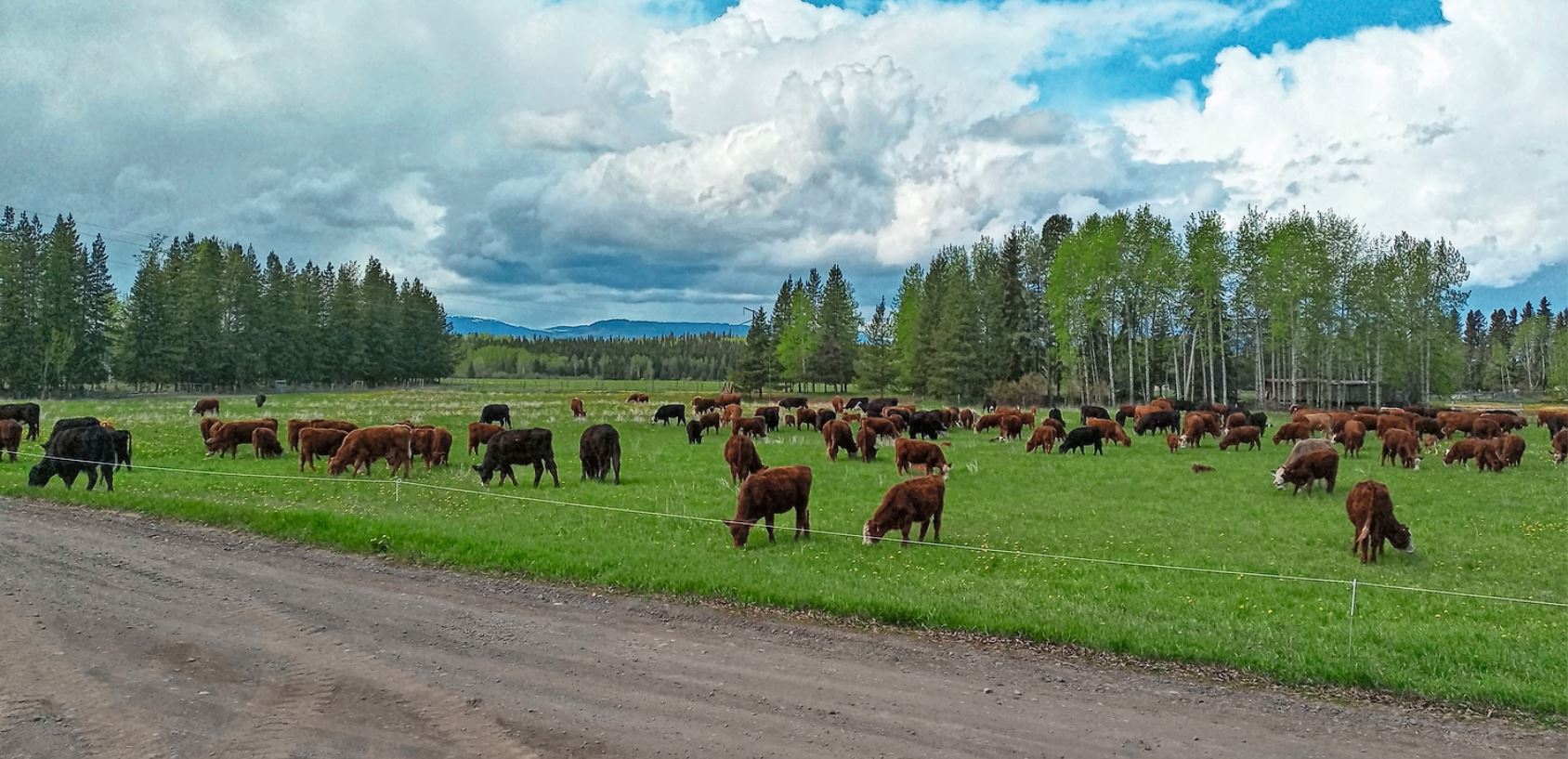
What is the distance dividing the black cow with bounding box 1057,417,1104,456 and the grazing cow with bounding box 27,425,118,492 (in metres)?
29.5

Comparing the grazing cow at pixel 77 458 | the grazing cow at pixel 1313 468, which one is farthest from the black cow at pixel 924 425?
the grazing cow at pixel 77 458

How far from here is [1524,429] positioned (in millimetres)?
44781

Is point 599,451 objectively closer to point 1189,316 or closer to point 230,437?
point 230,437

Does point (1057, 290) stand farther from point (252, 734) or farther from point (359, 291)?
point (359, 291)

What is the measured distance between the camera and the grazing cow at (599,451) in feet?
76.9

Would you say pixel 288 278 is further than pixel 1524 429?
Yes

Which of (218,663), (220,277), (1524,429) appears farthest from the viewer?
(220,277)

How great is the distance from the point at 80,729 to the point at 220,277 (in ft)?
297

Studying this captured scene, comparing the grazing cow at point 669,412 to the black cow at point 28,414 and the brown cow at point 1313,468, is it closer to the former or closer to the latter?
the black cow at point 28,414

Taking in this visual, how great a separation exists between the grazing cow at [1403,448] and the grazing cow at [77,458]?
3617 cm

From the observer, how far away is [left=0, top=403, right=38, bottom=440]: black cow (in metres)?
35.0

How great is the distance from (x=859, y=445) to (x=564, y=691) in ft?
77.8

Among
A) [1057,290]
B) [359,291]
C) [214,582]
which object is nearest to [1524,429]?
[1057,290]

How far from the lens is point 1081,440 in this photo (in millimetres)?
34281
